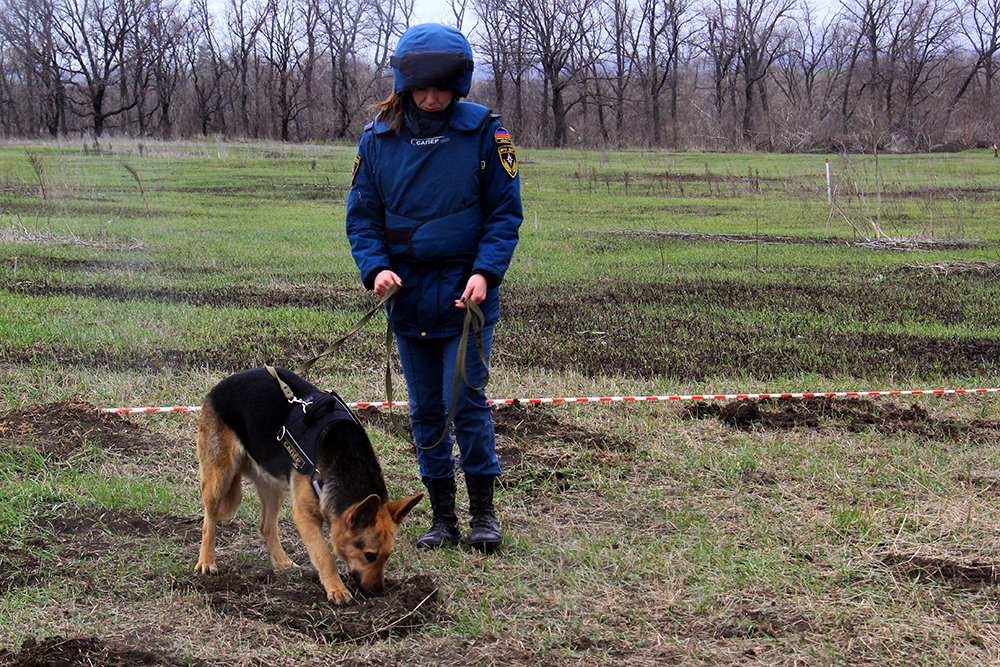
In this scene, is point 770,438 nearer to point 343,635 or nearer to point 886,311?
point 343,635

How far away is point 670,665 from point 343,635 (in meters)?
1.18

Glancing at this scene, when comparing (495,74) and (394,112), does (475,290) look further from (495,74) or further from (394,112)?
(495,74)

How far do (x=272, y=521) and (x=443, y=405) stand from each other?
91 cm

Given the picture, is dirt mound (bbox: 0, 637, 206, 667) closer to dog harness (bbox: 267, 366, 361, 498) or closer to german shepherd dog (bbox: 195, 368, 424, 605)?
german shepherd dog (bbox: 195, 368, 424, 605)

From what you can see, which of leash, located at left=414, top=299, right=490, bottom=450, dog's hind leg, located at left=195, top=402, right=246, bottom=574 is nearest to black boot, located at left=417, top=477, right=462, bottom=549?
leash, located at left=414, top=299, right=490, bottom=450

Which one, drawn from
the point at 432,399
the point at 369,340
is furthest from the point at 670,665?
the point at 369,340

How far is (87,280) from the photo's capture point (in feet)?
33.9

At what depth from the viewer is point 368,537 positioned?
325cm

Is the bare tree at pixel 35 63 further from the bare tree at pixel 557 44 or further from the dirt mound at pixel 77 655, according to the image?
the dirt mound at pixel 77 655

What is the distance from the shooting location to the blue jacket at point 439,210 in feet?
11.8

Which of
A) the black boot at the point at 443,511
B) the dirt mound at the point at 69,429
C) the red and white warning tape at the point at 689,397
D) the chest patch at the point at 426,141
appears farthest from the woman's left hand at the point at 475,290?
the dirt mound at the point at 69,429

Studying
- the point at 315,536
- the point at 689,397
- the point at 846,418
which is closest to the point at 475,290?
the point at 315,536

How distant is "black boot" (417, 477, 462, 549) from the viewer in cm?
399

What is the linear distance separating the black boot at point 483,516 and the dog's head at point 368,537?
66cm
